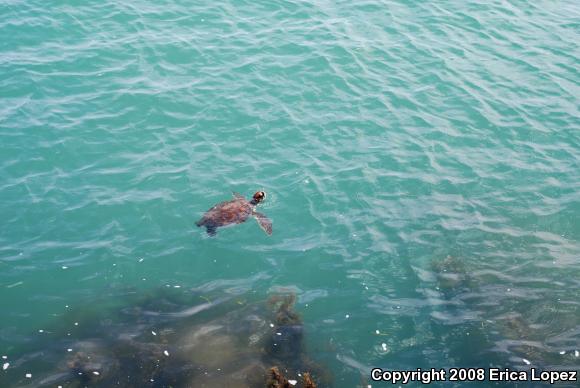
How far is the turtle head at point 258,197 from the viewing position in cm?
1360

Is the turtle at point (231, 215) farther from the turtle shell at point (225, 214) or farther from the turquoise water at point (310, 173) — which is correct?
the turquoise water at point (310, 173)

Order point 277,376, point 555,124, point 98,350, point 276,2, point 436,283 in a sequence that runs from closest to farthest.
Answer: point 277,376
point 98,350
point 436,283
point 555,124
point 276,2

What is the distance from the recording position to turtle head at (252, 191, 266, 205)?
1360 cm

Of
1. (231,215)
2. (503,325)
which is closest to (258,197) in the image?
(231,215)

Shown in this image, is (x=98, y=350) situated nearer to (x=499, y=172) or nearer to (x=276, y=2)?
(x=499, y=172)

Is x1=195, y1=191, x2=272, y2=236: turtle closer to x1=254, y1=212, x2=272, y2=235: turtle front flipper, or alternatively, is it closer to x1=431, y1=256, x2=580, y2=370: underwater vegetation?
x1=254, y1=212, x2=272, y2=235: turtle front flipper

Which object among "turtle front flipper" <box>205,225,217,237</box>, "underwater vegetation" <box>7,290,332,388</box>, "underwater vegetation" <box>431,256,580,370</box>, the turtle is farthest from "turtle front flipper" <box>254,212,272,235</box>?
"underwater vegetation" <box>431,256,580,370</box>

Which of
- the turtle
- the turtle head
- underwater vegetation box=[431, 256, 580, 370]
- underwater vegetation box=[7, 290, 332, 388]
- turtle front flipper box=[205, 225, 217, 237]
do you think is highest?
the turtle head

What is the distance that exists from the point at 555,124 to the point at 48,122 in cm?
1749

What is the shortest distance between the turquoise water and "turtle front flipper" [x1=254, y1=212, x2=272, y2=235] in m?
0.35

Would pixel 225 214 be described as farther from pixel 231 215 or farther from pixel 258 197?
pixel 258 197

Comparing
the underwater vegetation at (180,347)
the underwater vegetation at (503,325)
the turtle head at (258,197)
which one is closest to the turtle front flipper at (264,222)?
the turtle head at (258,197)

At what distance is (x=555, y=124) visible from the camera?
18.1 meters

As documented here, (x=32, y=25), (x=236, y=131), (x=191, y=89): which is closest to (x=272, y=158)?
(x=236, y=131)
